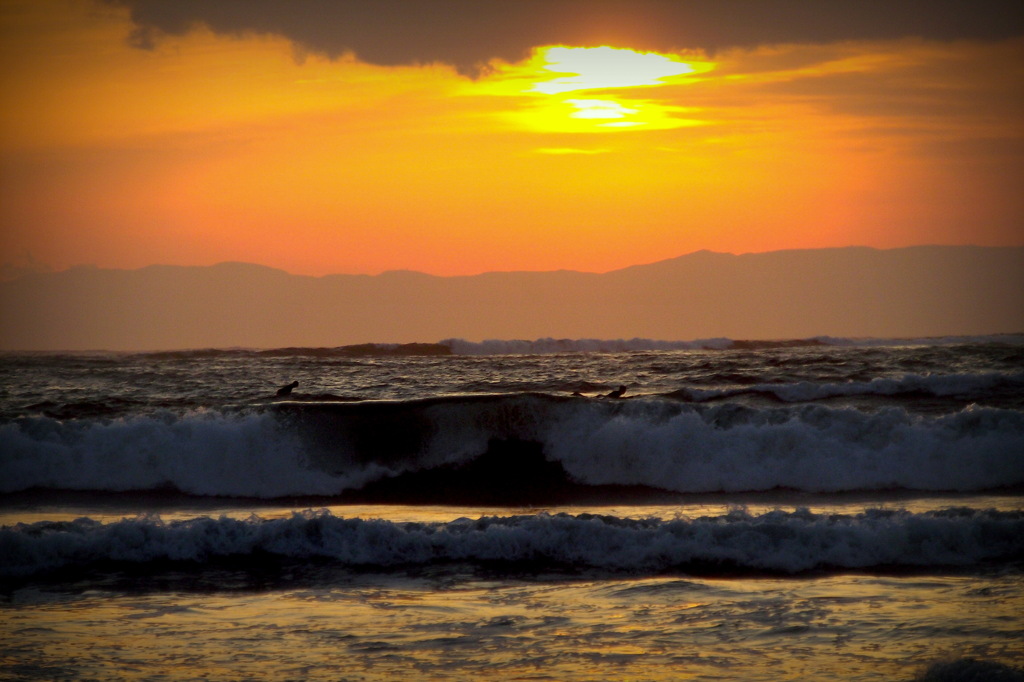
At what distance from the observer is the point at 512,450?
50.1ft

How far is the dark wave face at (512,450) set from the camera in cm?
1366

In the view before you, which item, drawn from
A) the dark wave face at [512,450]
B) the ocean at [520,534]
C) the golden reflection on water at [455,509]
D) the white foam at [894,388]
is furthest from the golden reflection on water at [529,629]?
the white foam at [894,388]

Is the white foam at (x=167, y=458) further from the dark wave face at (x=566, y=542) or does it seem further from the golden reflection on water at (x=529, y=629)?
the golden reflection on water at (x=529, y=629)

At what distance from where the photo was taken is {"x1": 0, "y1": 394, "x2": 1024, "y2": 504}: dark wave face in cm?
1366

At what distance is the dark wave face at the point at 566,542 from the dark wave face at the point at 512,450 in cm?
378

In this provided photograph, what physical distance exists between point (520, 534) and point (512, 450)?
18.8ft

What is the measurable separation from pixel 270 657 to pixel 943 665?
459cm

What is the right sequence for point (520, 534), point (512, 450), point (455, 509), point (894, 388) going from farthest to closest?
point (894, 388) < point (512, 450) < point (455, 509) < point (520, 534)

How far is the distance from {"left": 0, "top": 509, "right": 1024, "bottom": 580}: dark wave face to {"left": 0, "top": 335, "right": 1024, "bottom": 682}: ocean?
0.10ft

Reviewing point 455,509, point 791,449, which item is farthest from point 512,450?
point 791,449

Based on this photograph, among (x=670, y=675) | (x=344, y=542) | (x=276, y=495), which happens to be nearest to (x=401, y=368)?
(x=276, y=495)

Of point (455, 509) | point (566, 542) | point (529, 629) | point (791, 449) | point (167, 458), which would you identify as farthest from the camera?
point (167, 458)

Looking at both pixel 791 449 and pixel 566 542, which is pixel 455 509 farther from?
pixel 791 449

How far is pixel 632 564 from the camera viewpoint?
352 inches
